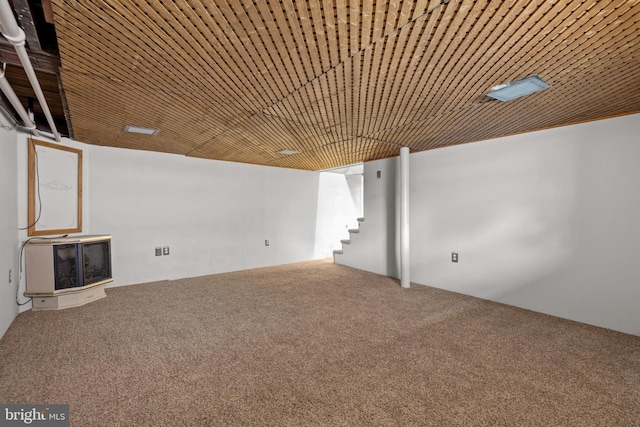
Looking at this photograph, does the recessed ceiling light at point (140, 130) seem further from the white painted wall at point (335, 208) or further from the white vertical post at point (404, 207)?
the white painted wall at point (335, 208)

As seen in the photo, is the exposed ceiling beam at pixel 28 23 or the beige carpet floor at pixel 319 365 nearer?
the exposed ceiling beam at pixel 28 23

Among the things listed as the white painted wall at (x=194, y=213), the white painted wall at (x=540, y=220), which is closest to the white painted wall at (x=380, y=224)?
the white painted wall at (x=540, y=220)

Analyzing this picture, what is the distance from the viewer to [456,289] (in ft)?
13.2

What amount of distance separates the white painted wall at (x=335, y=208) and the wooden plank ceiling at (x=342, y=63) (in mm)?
3549

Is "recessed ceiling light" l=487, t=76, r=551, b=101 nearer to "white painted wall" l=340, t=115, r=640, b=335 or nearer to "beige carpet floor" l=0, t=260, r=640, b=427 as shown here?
"white painted wall" l=340, t=115, r=640, b=335

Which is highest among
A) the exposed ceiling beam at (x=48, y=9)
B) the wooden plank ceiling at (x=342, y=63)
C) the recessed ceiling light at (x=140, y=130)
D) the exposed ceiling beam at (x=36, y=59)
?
the exposed ceiling beam at (x=36, y=59)

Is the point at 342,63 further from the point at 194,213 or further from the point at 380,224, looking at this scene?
the point at 194,213

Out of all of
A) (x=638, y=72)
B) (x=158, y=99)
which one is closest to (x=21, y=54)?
(x=158, y=99)

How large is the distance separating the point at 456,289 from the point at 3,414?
435 centimetres

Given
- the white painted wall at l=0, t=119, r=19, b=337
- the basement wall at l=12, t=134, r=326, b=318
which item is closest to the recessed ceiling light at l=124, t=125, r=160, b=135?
the white painted wall at l=0, t=119, r=19, b=337

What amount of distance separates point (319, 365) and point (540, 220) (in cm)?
288

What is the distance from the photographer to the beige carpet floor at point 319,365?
63.5 inches

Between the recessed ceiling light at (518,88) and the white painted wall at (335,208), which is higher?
the recessed ceiling light at (518,88)

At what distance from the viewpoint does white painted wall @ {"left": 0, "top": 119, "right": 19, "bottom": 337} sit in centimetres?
258
